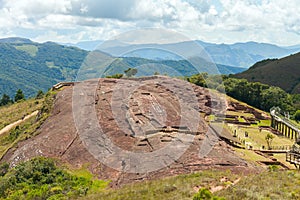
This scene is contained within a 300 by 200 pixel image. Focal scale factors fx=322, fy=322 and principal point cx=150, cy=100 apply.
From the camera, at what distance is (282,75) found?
15175 centimetres

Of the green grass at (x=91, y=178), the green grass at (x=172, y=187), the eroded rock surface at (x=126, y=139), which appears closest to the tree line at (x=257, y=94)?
the eroded rock surface at (x=126, y=139)

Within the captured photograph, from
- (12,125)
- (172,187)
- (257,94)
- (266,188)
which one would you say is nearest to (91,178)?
(172,187)

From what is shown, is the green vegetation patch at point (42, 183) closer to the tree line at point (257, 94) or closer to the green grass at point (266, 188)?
the green grass at point (266, 188)

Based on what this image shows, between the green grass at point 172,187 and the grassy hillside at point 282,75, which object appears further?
the grassy hillside at point 282,75

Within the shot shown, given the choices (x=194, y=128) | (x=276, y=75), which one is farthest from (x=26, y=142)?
(x=276, y=75)

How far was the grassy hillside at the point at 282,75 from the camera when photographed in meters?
142

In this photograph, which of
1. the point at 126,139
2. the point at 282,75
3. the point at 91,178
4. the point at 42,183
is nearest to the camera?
the point at 42,183

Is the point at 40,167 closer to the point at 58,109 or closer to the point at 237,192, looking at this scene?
the point at 58,109

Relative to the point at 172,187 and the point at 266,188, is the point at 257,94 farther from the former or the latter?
the point at 172,187

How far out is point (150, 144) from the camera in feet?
81.3

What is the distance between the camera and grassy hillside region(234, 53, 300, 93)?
142m

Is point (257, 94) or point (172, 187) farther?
point (257, 94)

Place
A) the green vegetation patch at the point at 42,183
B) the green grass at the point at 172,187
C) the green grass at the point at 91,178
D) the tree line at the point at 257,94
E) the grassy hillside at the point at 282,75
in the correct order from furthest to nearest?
the grassy hillside at the point at 282,75, the tree line at the point at 257,94, the green grass at the point at 91,178, the green vegetation patch at the point at 42,183, the green grass at the point at 172,187

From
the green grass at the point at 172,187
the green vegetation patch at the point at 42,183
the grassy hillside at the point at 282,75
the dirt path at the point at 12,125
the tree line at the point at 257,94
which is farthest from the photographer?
the grassy hillside at the point at 282,75
